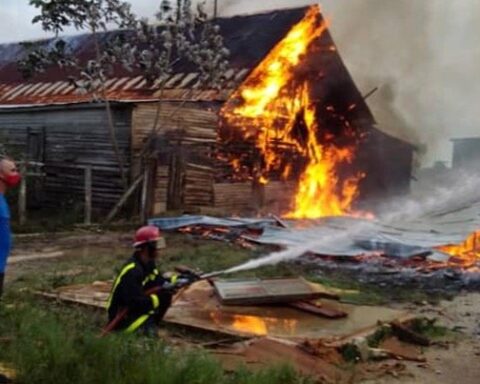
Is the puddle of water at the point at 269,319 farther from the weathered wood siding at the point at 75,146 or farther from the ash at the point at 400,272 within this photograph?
the weathered wood siding at the point at 75,146

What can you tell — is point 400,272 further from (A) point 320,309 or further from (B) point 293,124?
(B) point 293,124

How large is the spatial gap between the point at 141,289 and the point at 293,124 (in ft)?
55.3

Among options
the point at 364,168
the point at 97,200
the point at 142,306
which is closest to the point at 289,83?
the point at 364,168

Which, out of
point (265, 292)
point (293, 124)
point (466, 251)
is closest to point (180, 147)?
point (293, 124)

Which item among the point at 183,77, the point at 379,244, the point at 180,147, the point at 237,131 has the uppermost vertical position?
the point at 183,77

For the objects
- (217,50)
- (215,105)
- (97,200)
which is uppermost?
(217,50)

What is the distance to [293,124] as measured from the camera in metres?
22.1

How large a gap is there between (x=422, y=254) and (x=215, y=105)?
8.82 metres

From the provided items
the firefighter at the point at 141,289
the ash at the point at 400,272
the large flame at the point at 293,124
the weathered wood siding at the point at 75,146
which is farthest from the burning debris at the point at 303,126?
the firefighter at the point at 141,289

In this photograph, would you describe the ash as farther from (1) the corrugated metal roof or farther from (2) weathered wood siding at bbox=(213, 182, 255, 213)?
(1) the corrugated metal roof

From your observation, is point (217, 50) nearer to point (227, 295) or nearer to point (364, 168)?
point (364, 168)

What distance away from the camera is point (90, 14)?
61.6 feet

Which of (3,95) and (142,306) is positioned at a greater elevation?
(3,95)

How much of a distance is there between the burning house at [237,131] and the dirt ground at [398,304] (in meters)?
3.93
